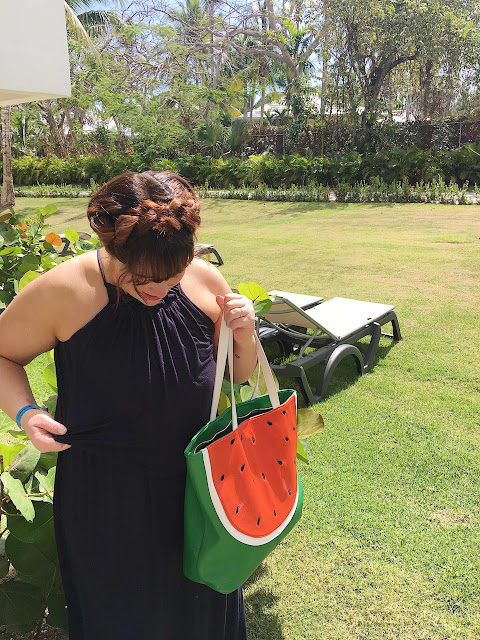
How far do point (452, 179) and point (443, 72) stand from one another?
246 inches

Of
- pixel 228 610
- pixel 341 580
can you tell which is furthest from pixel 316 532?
pixel 228 610

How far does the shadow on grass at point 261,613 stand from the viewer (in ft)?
6.95

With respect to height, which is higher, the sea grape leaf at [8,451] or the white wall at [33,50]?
the white wall at [33,50]

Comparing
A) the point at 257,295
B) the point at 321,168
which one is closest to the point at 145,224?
the point at 257,295

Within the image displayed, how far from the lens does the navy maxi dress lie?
1293 mm

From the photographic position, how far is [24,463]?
1596 mm

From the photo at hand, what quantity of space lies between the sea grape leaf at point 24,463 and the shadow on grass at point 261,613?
1144 millimetres

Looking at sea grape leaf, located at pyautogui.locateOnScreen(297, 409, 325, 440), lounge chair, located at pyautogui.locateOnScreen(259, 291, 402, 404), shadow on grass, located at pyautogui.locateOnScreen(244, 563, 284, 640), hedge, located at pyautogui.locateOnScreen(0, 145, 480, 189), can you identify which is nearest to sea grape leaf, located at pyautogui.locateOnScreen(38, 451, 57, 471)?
sea grape leaf, located at pyautogui.locateOnScreen(297, 409, 325, 440)

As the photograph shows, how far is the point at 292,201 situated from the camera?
17.0 m

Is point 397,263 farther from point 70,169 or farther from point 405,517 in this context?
point 70,169

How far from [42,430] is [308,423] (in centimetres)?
98

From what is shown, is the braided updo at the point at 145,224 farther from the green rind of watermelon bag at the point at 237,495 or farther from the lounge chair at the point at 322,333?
the lounge chair at the point at 322,333

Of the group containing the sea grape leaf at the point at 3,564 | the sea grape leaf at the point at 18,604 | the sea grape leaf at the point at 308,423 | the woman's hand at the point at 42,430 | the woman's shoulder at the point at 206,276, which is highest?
the woman's shoulder at the point at 206,276

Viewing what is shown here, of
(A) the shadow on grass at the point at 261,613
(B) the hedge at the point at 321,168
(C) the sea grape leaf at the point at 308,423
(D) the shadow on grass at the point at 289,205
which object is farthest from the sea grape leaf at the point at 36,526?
(B) the hedge at the point at 321,168
